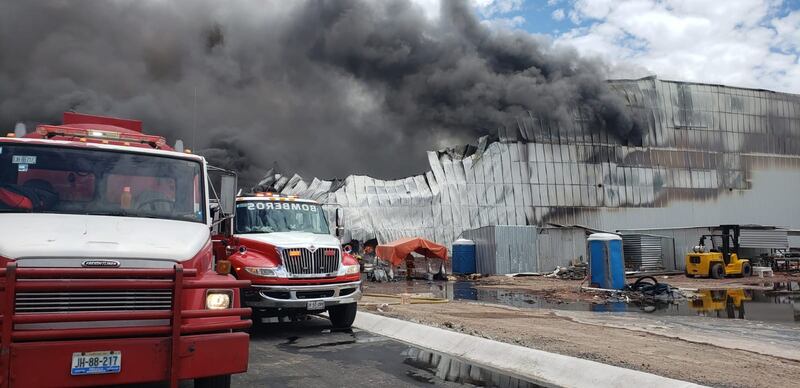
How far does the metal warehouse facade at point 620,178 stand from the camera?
32844 millimetres

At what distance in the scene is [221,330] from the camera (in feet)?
13.2

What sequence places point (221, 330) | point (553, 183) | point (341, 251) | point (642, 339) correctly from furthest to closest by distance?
point (553, 183)
point (341, 251)
point (642, 339)
point (221, 330)

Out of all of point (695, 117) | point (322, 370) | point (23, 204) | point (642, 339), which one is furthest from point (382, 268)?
point (695, 117)

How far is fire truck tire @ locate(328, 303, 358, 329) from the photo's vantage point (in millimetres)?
9078

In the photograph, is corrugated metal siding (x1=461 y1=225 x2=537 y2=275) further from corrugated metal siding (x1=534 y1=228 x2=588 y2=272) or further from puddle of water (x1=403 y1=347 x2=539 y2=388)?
puddle of water (x1=403 y1=347 x2=539 y2=388)

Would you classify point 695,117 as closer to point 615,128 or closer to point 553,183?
point 615,128

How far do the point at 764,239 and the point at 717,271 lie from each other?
6.97 meters

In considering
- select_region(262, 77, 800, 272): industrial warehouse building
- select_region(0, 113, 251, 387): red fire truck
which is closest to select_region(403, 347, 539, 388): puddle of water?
select_region(0, 113, 251, 387): red fire truck

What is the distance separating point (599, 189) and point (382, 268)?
805 inches

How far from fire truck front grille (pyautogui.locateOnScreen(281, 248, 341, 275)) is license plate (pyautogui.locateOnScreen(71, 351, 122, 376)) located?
15.1ft

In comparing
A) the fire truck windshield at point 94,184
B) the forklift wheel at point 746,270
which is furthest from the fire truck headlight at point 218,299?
the forklift wheel at point 746,270

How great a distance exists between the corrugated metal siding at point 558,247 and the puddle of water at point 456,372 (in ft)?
Answer: 70.7

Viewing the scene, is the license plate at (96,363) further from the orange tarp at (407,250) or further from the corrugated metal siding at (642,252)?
the corrugated metal siding at (642,252)

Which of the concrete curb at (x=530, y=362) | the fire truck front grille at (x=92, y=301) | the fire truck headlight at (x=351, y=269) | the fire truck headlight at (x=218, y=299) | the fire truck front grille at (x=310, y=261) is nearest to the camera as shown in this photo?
A: the fire truck front grille at (x=92, y=301)
